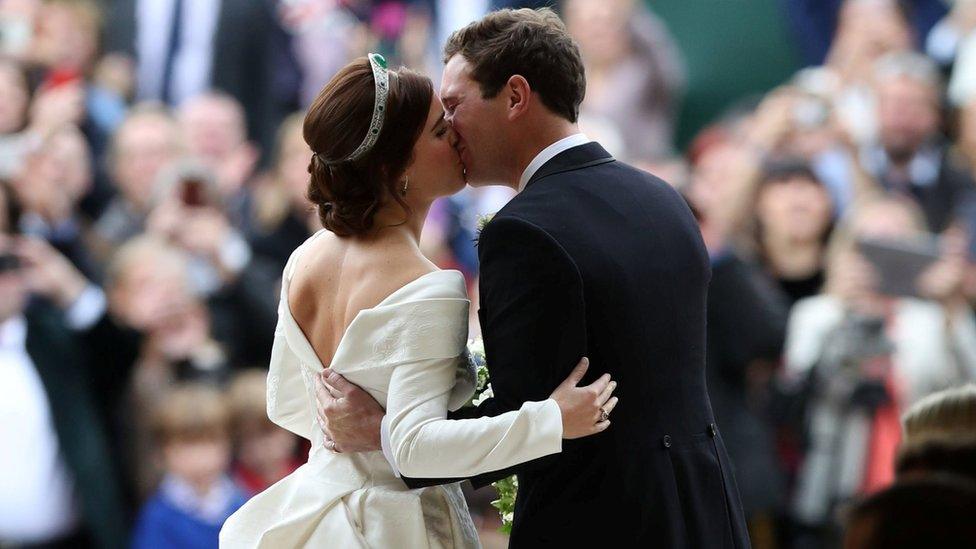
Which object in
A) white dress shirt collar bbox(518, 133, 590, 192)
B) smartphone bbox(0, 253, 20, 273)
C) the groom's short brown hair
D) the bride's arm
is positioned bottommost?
smartphone bbox(0, 253, 20, 273)

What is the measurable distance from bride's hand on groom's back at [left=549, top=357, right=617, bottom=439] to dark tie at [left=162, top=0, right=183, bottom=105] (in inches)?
207

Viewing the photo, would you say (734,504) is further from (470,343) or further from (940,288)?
(940,288)

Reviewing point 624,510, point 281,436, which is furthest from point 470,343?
point 281,436

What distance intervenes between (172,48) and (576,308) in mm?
5388

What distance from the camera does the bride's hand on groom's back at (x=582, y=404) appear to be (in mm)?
2906

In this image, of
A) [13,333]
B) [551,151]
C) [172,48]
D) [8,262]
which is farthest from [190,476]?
[551,151]

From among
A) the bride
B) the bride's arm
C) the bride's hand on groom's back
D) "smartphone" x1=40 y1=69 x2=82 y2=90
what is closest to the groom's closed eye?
the bride

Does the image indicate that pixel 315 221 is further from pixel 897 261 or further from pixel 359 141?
pixel 359 141

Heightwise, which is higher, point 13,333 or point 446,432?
point 446,432

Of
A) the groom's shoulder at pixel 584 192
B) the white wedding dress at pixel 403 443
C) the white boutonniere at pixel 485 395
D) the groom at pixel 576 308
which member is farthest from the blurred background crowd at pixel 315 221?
the groom's shoulder at pixel 584 192

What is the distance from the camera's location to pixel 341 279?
327cm

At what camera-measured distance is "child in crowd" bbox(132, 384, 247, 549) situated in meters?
6.25

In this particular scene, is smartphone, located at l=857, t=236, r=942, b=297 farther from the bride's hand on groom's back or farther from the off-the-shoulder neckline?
the bride's hand on groom's back

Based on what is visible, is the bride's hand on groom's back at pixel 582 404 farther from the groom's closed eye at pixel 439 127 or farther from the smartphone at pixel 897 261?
the smartphone at pixel 897 261
